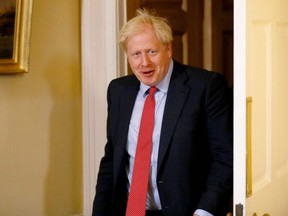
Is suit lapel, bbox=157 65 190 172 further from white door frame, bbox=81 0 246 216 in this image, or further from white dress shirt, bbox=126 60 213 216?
white door frame, bbox=81 0 246 216

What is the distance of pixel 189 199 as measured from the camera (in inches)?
65.7

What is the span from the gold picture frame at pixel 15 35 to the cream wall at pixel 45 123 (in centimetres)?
6

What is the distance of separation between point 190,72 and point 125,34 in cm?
26

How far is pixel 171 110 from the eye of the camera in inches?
65.6

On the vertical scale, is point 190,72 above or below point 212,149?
above

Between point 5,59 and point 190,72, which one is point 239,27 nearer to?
point 190,72

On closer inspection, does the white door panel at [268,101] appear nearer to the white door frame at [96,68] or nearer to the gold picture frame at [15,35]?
the white door frame at [96,68]

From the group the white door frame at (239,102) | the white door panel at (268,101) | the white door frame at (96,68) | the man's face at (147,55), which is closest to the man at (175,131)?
the man's face at (147,55)

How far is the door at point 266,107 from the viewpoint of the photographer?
→ 1303mm

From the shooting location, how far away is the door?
1303 mm

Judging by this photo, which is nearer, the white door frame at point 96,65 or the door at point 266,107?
the door at point 266,107

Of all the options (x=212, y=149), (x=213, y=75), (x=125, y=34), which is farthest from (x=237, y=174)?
(x=125, y=34)

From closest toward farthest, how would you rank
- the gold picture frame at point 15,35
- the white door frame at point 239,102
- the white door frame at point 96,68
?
the white door frame at point 239,102, the gold picture frame at point 15,35, the white door frame at point 96,68

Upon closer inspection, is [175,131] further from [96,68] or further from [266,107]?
[96,68]
